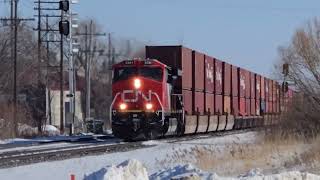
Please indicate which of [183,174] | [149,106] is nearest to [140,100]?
[149,106]

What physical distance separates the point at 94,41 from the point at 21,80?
46.5 meters

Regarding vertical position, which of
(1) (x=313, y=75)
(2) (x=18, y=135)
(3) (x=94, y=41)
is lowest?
(2) (x=18, y=135)

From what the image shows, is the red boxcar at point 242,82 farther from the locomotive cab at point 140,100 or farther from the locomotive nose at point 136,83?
the locomotive nose at point 136,83

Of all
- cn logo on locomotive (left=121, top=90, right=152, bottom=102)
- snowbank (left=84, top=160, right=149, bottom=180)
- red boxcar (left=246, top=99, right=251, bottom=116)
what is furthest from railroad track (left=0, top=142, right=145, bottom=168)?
red boxcar (left=246, top=99, right=251, bottom=116)

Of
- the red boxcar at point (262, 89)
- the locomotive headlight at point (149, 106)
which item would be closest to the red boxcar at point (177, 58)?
the locomotive headlight at point (149, 106)

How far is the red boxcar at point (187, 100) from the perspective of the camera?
37.4m

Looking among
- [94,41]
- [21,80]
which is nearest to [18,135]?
[21,80]

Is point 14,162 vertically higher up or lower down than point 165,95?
lower down

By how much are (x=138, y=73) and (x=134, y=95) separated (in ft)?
3.65

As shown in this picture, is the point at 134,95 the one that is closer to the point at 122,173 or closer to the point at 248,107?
the point at 248,107

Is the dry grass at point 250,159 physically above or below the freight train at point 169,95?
below

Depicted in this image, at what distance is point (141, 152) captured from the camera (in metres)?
26.1

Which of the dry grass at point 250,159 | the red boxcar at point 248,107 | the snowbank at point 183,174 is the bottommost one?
the dry grass at point 250,159

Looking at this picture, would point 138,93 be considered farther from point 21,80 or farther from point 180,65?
point 21,80
